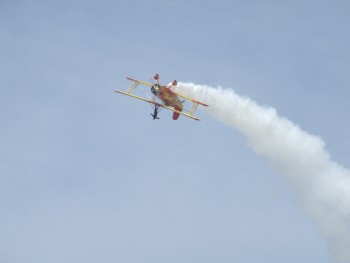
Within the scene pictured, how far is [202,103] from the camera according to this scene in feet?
445

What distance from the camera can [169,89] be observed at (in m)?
136

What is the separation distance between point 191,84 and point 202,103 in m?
4.63

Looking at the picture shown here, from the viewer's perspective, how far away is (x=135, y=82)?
14238 cm

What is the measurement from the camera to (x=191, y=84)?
138 metres

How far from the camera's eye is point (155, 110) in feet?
437

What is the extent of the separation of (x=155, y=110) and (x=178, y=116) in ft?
26.7

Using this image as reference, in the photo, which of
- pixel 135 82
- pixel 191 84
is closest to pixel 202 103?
pixel 191 84

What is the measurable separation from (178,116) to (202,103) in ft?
21.8

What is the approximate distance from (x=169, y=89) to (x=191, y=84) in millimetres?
4587

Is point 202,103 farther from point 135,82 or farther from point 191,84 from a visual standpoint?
point 135,82

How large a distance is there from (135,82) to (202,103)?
14.5 meters

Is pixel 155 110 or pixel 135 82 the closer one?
pixel 155 110

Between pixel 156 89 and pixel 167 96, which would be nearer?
pixel 156 89
